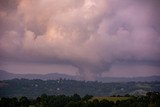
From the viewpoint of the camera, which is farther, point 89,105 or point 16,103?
point 16,103

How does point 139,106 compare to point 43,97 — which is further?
point 43,97

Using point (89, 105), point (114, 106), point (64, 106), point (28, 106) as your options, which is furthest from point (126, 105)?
point (28, 106)

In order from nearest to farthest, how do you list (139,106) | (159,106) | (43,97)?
1. (159,106)
2. (139,106)
3. (43,97)

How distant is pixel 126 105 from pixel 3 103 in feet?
212

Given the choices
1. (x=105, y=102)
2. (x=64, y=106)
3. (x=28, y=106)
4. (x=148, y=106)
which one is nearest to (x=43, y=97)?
(x=28, y=106)

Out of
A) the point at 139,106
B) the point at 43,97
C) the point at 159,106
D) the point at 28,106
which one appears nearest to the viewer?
the point at 159,106

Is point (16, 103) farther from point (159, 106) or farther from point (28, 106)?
point (159, 106)

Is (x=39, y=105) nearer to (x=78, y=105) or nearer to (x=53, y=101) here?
(x=53, y=101)

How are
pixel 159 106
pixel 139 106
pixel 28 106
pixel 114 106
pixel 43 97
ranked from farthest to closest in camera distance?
pixel 43 97 → pixel 28 106 → pixel 114 106 → pixel 139 106 → pixel 159 106

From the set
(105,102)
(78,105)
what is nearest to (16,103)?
(78,105)

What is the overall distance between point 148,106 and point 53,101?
55.5 meters

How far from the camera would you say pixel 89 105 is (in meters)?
141

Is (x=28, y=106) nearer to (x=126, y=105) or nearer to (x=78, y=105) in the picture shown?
(x=78, y=105)

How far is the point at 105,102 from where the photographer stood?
152 meters
